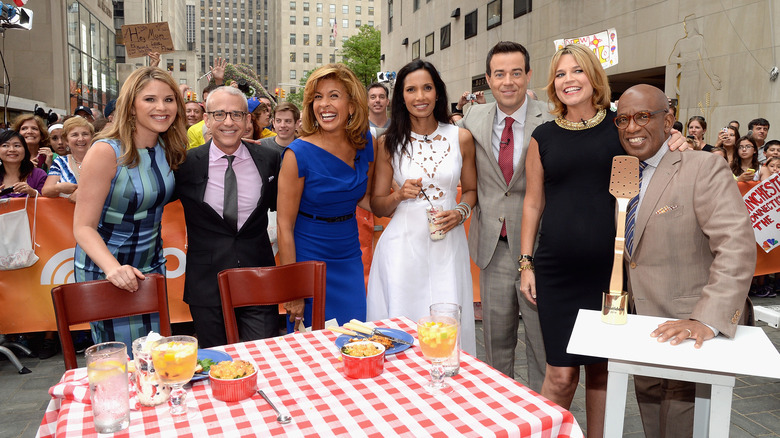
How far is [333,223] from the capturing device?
10.3 ft

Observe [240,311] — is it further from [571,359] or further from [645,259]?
[645,259]

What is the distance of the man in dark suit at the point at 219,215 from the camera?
9.39 ft

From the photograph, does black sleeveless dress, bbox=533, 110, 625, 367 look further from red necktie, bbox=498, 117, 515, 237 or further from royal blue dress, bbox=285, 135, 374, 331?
royal blue dress, bbox=285, 135, 374, 331

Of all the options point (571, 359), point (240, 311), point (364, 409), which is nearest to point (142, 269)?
point (240, 311)

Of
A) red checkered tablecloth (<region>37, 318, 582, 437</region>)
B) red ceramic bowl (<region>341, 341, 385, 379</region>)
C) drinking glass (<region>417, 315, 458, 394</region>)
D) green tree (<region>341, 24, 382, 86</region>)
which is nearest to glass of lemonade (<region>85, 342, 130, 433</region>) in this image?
red checkered tablecloth (<region>37, 318, 582, 437</region>)

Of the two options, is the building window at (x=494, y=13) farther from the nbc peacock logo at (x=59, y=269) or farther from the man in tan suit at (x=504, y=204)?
the man in tan suit at (x=504, y=204)

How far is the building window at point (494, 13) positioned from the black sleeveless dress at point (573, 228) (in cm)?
1952

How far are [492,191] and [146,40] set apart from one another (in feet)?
23.3

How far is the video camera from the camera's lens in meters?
8.65

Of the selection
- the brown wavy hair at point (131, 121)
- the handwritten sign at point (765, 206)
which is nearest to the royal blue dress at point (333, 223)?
the brown wavy hair at point (131, 121)

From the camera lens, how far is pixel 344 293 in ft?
10.5

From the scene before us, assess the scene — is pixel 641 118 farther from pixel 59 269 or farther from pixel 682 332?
pixel 59 269

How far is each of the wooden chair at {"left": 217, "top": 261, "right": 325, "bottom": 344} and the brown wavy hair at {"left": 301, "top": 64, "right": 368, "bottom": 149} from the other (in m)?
0.81

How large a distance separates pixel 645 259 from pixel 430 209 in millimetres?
1164
